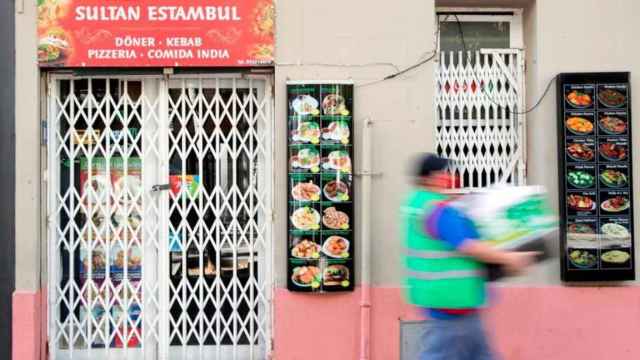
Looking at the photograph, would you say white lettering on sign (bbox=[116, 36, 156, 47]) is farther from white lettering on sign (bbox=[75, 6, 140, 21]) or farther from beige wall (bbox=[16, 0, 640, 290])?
beige wall (bbox=[16, 0, 640, 290])

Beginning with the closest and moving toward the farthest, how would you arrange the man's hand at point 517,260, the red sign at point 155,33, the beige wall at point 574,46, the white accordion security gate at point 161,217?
1. the man's hand at point 517,260
2. the red sign at point 155,33
3. the beige wall at point 574,46
4. the white accordion security gate at point 161,217

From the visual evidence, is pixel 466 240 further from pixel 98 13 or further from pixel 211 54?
pixel 98 13

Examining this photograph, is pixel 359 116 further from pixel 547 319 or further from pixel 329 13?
pixel 547 319

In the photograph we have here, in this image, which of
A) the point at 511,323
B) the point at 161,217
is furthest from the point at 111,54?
the point at 511,323

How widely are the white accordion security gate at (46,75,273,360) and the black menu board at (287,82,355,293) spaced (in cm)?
42

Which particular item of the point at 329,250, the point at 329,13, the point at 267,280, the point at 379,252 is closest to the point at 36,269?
the point at 267,280

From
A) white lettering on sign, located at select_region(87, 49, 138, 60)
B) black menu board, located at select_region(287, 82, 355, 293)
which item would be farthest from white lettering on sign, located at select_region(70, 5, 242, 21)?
black menu board, located at select_region(287, 82, 355, 293)

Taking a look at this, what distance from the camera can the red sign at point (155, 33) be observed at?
20.6ft

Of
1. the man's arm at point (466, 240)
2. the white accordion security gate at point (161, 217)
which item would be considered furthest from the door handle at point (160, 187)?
the man's arm at point (466, 240)

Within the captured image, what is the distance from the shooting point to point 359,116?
251 inches

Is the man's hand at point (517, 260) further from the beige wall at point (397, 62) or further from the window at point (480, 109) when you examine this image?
the window at point (480, 109)

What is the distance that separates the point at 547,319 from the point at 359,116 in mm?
2544

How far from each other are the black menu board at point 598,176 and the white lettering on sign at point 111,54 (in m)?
3.96

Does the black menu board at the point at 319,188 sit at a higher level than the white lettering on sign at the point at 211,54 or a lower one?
lower
